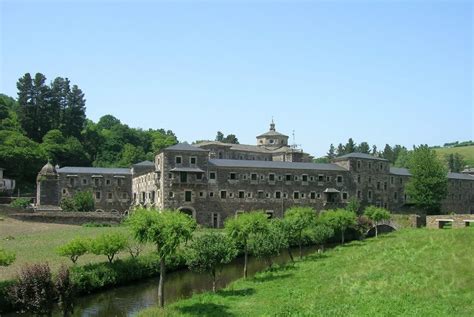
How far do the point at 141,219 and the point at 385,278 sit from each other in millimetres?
13845

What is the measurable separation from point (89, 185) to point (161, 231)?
5322 centimetres

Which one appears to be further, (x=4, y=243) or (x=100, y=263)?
(x=4, y=243)

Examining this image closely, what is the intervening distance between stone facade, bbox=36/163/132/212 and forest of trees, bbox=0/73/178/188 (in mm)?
11382

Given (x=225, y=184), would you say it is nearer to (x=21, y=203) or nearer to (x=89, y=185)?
(x=89, y=185)

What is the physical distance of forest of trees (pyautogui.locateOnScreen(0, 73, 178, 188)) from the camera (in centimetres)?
8538

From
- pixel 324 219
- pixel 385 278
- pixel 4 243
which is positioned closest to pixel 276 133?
pixel 324 219

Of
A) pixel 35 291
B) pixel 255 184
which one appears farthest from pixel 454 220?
pixel 35 291

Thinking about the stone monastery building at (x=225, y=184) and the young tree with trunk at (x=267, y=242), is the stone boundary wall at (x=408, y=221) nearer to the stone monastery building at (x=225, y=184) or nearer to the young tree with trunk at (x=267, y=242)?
the stone monastery building at (x=225, y=184)

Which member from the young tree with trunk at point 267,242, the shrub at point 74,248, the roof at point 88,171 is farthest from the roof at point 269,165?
the shrub at point 74,248

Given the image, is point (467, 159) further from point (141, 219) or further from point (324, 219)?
point (141, 219)

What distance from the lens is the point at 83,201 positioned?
71625mm

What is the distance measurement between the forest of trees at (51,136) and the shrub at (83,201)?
17.7 meters

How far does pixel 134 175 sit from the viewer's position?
3152 inches

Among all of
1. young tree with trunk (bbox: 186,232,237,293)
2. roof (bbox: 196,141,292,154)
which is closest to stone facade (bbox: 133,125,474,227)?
roof (bbox: 196,141,292,154)
